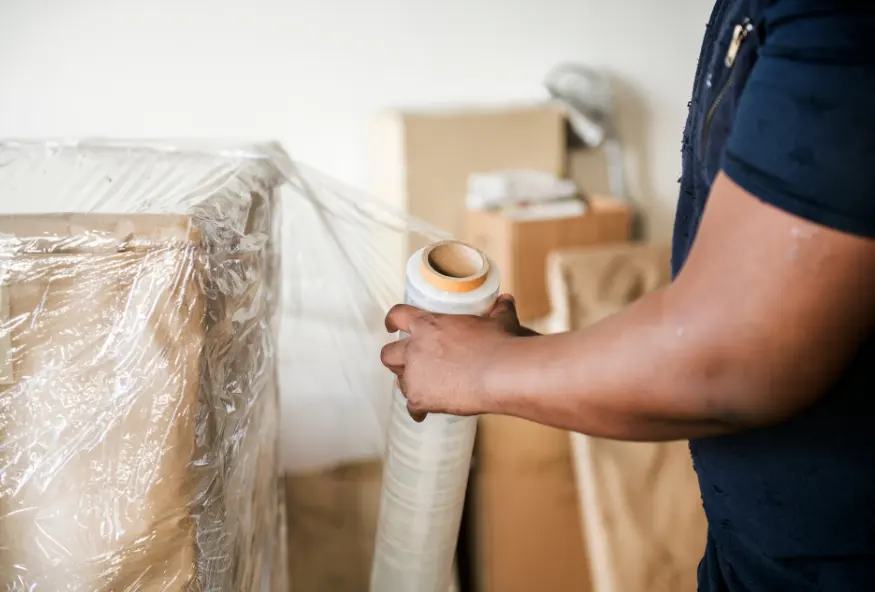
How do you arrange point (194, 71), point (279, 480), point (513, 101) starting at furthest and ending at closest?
point (513, 101), point (194, 71), point (279, 480)

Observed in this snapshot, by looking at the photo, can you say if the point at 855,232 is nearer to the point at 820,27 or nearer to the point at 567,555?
the point at 820,27

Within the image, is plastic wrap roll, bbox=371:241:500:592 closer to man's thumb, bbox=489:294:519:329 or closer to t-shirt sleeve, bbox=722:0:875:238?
man's thumb, bbox=489:294:519:329

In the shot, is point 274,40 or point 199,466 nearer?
point 199,466

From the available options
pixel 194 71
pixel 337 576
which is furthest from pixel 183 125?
pixel 337 576

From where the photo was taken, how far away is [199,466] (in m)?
0.57

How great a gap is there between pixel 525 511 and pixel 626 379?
125cm

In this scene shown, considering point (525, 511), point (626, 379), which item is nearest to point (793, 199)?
point (626, 379)

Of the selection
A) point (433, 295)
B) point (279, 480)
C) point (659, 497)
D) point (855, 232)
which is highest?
point (855, 232)

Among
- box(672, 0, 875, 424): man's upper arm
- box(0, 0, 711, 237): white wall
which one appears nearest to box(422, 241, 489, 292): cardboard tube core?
box(672, 0, 875, 424): man's upper arm

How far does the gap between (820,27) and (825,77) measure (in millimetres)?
28

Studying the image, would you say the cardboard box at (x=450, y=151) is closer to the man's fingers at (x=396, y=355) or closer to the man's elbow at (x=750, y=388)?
the man's fingers at (x=396, y=355)

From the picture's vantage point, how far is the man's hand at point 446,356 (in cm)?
50

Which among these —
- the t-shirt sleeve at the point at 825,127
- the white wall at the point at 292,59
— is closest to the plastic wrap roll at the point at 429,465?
the t-shirt sleeve at the point at 825,127

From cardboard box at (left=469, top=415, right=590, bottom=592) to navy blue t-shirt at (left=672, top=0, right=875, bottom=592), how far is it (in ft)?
2.87
